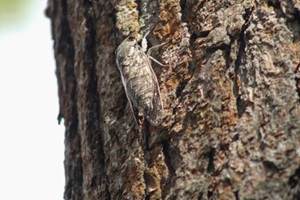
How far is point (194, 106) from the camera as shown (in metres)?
1.76

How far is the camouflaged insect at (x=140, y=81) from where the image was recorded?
1907 mm

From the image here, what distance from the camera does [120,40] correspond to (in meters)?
2.09

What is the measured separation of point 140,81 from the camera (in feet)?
7.29

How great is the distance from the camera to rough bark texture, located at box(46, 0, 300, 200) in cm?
154

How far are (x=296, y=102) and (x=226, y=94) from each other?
0.70ft

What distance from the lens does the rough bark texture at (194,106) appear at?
1.54 meters

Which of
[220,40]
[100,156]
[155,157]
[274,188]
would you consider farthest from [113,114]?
[274,188]

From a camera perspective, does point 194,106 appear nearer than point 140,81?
Yes

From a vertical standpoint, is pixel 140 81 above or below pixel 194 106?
above

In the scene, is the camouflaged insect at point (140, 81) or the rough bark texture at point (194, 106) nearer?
the rough bark texture at point (194, 106)

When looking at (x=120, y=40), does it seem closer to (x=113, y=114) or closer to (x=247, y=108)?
(x=113, y=114)

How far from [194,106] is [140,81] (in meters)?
0.49

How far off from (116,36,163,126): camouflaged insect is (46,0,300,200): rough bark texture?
3 cm

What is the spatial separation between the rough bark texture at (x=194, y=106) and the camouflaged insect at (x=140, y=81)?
0.09ft
